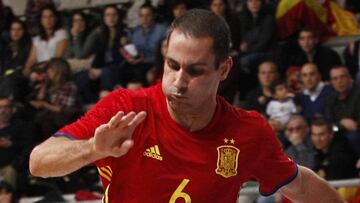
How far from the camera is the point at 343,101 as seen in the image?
31.0 ft

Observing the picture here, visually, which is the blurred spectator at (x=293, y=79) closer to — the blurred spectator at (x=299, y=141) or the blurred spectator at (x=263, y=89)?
the blurred spectator at (x=263, y=89)

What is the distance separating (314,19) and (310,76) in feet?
5.14

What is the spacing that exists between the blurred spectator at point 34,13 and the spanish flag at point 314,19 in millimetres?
3432

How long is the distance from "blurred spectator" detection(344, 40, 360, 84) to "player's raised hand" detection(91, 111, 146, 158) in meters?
7.28

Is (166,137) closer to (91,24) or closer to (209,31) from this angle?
(209,31)

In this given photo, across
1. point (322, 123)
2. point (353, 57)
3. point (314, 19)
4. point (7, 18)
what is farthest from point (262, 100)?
point (7, 18)

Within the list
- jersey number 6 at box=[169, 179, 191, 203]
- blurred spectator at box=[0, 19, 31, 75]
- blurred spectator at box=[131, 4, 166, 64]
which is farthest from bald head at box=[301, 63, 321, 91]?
jersey number 6 at box=[169, 179, 191, 203]

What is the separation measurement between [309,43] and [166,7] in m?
2.30

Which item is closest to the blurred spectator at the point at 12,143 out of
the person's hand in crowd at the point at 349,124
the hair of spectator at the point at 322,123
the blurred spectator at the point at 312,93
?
the blurred spectator at the point at 312,93

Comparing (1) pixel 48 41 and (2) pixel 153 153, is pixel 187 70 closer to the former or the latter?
(2) pixel 153 153

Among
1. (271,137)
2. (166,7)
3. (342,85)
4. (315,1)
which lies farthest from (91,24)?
(271,137)

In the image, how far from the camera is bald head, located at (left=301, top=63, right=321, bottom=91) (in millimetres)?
9750

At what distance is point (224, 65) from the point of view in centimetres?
383

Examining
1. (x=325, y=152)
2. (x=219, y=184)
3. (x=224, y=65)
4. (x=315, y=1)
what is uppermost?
(x=224, y=65)
